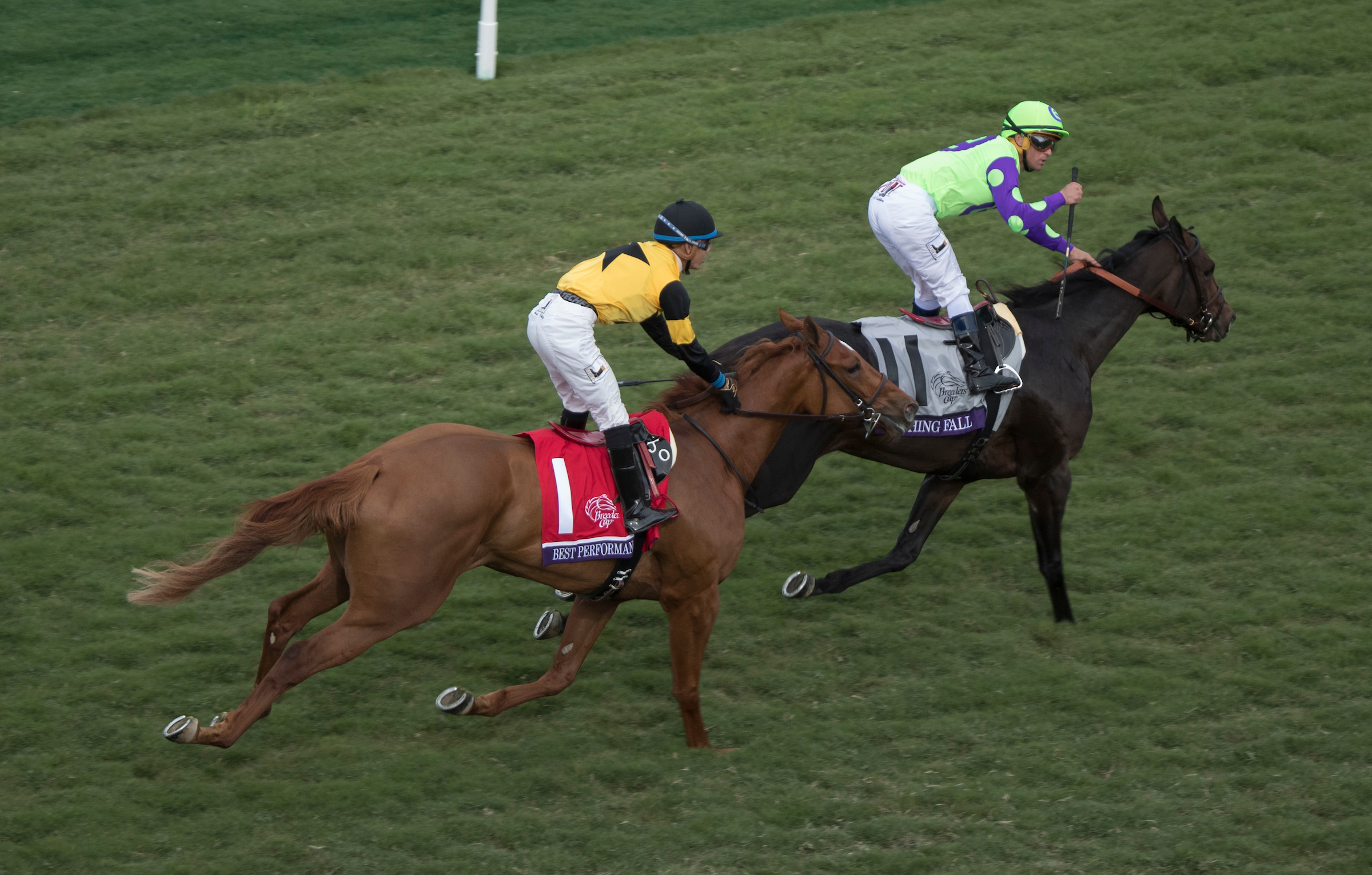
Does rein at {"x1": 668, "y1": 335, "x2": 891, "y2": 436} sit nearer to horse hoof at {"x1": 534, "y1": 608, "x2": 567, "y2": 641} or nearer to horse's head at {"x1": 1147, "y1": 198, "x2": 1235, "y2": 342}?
horse hoof at {"x1": 534, "y1": 608, "x2": 567, "y2": 641}

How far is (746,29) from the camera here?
38.4 ft

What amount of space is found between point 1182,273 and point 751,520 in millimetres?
2733

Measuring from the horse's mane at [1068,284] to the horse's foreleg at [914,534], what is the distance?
40.5 inches

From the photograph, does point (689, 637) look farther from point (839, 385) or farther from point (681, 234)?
point (681, 234)

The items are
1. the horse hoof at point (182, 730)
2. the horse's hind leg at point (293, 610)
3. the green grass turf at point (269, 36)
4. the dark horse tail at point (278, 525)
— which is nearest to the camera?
the dark horse tail at point (278, 525)

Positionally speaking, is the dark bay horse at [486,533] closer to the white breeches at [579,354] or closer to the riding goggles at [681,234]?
the white breeches at [579,354]

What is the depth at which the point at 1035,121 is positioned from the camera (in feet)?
19.0

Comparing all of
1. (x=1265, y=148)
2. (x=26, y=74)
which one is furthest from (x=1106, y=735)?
(x=26, y=74)

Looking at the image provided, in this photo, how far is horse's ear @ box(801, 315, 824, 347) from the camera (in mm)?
5145

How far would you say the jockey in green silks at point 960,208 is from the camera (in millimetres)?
5711

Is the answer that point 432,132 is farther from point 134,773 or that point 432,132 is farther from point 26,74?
point 134,773

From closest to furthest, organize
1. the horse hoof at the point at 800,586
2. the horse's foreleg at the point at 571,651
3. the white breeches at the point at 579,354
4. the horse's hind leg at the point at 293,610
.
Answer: the white breeches at the point at 579,354 < the horse's hind leg at the point at 293,610 < the horse's foreleg at the point at 571,651 < the horse hoof at the point at 800,586

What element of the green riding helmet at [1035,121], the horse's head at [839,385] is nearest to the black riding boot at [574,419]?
the horse's head at [839,385]

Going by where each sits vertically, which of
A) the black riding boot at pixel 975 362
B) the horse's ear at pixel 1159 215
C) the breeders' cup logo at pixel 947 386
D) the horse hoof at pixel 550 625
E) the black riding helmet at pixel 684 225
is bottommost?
the horse hoof at pixel 550 625
